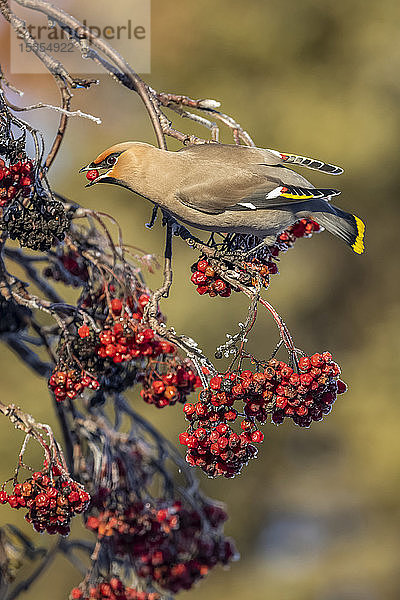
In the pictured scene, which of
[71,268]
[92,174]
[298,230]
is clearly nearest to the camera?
[92,174]

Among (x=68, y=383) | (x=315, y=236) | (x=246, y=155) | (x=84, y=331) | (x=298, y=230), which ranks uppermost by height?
(x=315, y=236)

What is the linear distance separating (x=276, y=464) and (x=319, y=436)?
56cm

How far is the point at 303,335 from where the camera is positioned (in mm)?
8109

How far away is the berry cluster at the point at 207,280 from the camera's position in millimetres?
1304

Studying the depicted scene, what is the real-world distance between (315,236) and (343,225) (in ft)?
21.1

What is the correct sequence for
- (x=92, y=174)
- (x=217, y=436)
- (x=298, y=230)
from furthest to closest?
(x=298, y=230) → (x=92, y=174) → (x=217, y=436)

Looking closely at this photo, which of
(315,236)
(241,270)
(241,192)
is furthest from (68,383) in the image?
(315,236)

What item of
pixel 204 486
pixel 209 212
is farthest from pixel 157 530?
pixel 204 486

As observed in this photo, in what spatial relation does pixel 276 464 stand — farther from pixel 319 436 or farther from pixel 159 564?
pixel 159 564

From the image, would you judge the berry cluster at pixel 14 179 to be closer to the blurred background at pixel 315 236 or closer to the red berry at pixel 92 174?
the red berry at pixel 92 174

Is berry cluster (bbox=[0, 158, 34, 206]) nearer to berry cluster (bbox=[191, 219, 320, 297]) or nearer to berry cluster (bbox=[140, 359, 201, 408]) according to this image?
berry cluster (bbox=[191, 219, 320, 297])

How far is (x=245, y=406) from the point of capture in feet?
4.09

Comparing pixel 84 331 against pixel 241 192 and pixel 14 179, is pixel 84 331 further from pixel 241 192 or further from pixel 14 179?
pixel 241 192

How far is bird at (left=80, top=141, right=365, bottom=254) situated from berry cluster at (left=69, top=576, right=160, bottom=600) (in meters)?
0.85
